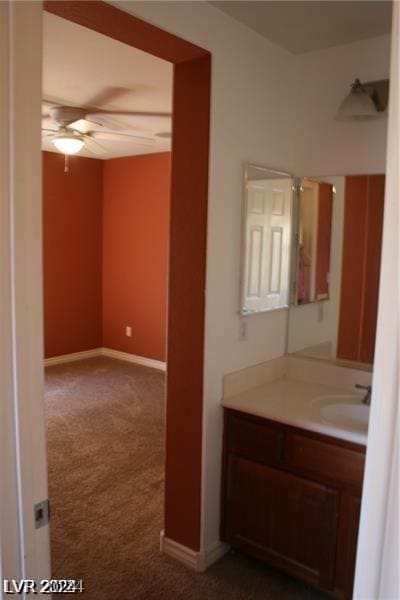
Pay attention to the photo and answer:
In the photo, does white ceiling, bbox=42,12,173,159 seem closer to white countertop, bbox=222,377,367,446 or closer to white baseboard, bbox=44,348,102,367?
white countertop, bbox=222,377,367,446

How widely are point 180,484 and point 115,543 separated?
0.52m

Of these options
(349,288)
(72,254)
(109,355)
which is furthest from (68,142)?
(109,355)

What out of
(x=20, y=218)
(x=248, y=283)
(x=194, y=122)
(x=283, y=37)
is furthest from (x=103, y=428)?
(x=20, y=218)

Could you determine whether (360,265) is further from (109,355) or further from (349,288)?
(109,355)

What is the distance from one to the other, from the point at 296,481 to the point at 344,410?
437mm

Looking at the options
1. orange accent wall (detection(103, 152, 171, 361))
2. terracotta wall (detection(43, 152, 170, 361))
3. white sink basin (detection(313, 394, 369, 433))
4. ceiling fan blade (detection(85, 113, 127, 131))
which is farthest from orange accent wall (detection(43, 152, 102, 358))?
white sink basin (detection(313, 394, 369, 433))

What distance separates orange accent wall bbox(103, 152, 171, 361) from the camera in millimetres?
5656

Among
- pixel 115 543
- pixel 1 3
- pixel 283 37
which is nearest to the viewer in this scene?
pixel 1 3

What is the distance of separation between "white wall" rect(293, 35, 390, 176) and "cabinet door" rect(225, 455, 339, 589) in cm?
154

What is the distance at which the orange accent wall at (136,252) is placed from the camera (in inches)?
223

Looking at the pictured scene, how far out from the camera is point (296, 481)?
7.02ft

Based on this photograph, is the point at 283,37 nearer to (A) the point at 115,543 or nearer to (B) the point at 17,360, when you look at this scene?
(B) the point at 17,360

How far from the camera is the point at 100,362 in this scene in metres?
6.05

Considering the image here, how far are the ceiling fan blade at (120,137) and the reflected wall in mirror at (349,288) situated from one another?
2.34 metres
